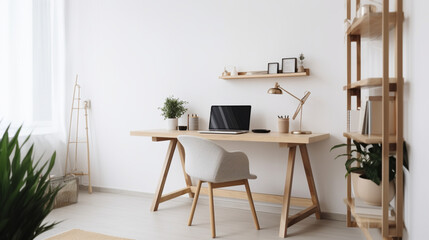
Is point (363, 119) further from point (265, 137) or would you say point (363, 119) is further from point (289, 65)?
point (289, 65)

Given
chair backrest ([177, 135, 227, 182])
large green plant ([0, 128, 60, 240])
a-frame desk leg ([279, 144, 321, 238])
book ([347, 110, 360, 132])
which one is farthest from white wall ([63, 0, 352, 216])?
large green plant ([0, 128, 60, 240])

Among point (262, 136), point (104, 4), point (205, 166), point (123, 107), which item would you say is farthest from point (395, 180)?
point (104, 4)

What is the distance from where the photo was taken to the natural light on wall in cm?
376

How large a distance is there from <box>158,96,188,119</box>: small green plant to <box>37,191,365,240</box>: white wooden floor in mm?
903

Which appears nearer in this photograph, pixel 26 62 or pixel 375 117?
pixel 375 117

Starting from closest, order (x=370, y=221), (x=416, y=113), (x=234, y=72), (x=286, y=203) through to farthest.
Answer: (x=416, y=113)
(x=370, y=221)
(x=286, y=203)
(x=234, y=72)

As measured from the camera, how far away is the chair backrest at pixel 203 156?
2.69 metres

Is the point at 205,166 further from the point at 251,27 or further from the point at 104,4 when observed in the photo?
the point at 104,4

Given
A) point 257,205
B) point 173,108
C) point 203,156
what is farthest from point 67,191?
point 257,205

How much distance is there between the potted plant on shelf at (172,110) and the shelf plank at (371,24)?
1.83 meters

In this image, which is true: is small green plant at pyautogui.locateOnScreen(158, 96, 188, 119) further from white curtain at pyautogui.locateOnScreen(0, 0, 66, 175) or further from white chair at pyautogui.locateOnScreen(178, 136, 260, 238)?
white curtain at pyautogui.locateOnScreen(0, 0, 66, 175)

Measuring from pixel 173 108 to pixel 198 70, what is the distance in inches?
18.6

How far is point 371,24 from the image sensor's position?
84.2 inches

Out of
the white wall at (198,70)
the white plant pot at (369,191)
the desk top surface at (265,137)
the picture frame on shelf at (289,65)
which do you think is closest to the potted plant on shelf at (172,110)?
the white wall at (198,70)
